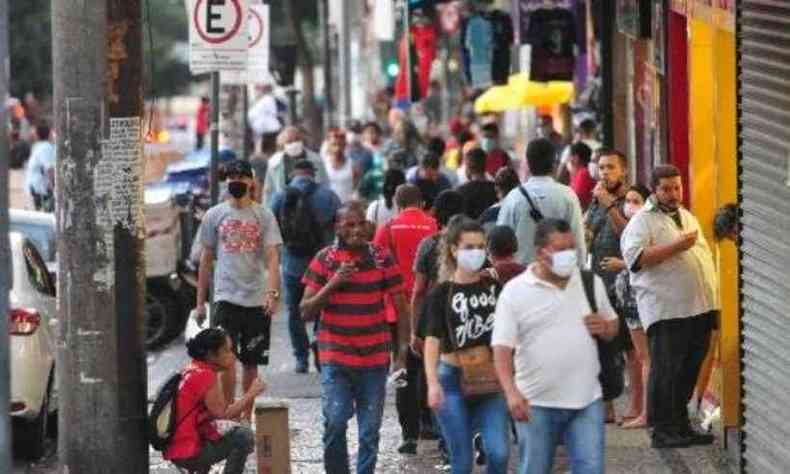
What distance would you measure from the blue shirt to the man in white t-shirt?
298 inches

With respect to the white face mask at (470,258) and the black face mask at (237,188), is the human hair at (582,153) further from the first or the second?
the white face mask at (470,258)

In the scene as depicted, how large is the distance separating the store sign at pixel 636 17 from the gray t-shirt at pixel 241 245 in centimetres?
477

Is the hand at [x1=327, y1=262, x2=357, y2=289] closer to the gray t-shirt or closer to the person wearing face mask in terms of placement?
the gray t-shirt

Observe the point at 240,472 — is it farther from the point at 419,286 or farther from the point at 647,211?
the point at 647,211

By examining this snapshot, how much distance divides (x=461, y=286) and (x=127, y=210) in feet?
6.01

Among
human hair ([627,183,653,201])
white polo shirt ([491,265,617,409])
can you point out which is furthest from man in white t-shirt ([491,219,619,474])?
human hair ([627,183,653,201])

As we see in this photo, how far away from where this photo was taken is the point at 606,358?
34.6ft

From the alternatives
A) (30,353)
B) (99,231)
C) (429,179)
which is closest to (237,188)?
(30,353)

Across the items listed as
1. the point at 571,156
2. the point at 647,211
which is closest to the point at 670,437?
the point at 647,211

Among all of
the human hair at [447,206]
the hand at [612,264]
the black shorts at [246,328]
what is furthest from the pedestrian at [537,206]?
the black shorts at [246,328]

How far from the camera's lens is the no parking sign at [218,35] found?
Answer: 16625 mm

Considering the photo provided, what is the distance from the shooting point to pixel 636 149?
2077 centimetres

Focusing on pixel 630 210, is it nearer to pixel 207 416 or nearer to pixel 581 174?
pixel 207 416

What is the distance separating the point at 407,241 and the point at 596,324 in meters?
4.47
